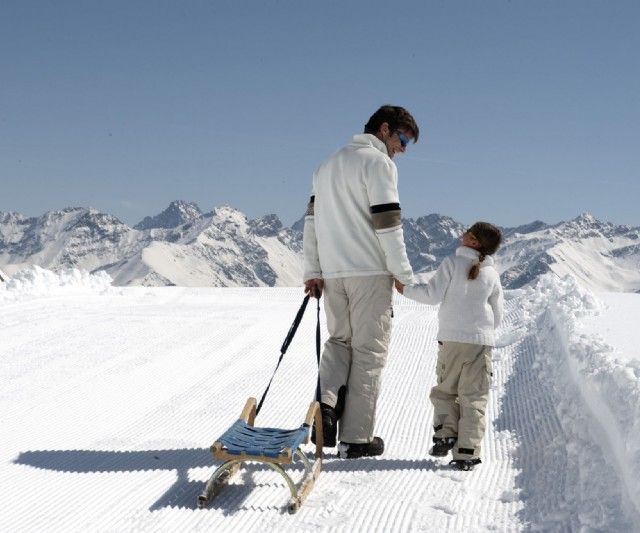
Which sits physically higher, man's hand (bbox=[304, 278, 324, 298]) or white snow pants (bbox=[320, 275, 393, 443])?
man's hand (bbox=[304, 278, 324, 298])

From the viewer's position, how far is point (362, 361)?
4926mm

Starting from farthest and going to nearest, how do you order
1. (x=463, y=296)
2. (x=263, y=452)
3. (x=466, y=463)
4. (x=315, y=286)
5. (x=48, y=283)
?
(x=48, y=283), (x=315, y=286), (x=463, y=296), (x=466, y=463), (x=263, y=452)

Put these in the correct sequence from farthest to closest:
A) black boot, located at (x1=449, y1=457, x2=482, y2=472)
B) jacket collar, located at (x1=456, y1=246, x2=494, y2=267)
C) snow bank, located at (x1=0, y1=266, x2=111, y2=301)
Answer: snow bank, located at (x1=0, y1=266, x2=111, y2=301)
jacket collar, located at (x1=456, y1=246, x2=494, y2=267)
black boot, located at (x1=449, y1=457, x2=482, y2=472)

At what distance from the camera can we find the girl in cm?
483

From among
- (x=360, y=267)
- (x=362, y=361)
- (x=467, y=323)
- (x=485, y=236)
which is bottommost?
(x=362, y=361)

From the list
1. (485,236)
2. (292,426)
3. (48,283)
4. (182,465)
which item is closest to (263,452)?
(182,465)

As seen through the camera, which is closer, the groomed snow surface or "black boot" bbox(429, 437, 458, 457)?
the groomed snow surface

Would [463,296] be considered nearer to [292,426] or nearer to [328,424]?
[328,424]

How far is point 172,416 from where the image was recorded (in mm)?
6148

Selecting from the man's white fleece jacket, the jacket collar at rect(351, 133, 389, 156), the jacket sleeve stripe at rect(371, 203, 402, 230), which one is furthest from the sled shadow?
the jacket collar at rect(351, 133, 389, 156)

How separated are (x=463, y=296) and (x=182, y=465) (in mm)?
1923

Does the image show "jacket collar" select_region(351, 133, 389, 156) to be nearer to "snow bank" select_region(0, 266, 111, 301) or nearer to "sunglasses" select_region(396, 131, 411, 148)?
"sunglasses" select_region(396, 131, 411, 148)

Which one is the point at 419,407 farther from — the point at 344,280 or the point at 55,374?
the point at 55,374

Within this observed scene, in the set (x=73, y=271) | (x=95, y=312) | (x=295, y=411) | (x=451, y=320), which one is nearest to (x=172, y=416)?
(x=295, y=411)
